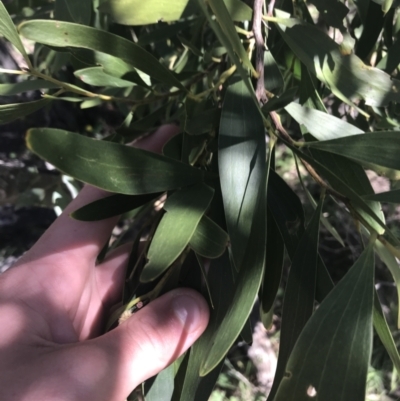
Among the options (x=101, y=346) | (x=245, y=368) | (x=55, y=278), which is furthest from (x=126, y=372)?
(x=245, y=368)

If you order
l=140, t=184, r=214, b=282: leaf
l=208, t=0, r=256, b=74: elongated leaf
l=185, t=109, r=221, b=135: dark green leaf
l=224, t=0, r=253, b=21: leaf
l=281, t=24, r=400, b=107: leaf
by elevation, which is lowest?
l=140, t=184, r=214, b=282: leaf

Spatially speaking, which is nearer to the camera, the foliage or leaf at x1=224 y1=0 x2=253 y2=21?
the foliage

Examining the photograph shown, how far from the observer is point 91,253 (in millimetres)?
795

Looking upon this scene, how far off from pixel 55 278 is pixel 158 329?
0.24 m

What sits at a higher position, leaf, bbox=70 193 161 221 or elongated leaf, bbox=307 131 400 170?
elongated leaf, bbox=307 131 400 170

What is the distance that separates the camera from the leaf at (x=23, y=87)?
0.58 metres

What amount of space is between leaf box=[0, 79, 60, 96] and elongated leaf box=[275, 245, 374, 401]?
47 centimetres

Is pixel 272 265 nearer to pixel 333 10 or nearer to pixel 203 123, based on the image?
pixel 203 123

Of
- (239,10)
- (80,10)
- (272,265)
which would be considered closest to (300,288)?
Answer: (272,265)

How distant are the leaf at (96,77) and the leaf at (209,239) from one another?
11.8 inches

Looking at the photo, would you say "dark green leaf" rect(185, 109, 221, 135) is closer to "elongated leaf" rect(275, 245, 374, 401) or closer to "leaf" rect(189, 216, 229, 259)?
"leaf" rect(189, 216, 229, 259)

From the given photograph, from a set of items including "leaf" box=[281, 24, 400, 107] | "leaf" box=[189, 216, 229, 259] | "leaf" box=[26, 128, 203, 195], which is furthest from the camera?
"leaf" box=[281, 24, 400, 107]

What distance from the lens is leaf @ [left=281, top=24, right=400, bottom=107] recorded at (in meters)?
0.59

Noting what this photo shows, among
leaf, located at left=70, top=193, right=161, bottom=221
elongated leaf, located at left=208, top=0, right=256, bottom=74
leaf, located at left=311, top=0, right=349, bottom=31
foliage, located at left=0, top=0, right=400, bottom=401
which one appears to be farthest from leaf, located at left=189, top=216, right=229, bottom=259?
leaf, located at left=311, top=0, right=349, bottom=31
